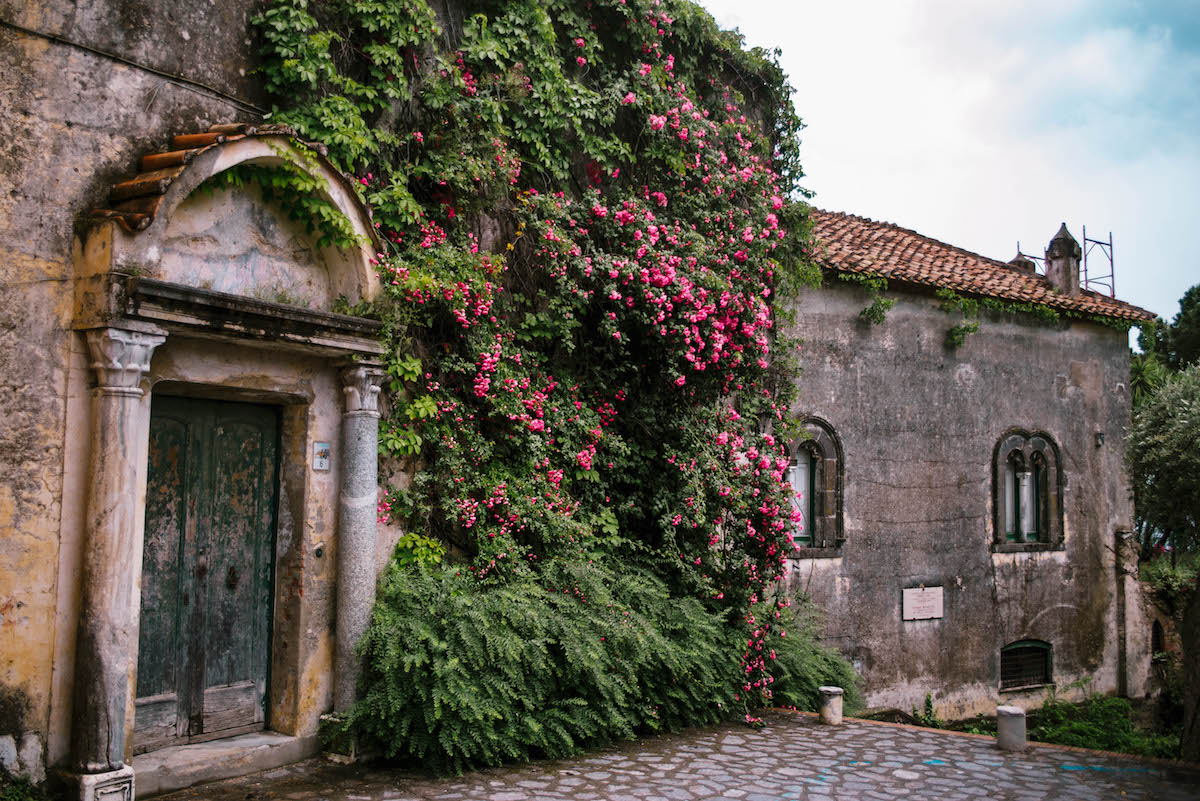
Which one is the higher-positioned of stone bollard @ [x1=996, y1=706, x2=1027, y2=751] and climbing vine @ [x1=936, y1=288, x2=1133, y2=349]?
climbing vine @ [x1=936, y1=288, x2=1133, y2=349]

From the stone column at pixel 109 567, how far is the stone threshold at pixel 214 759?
0.33 meters

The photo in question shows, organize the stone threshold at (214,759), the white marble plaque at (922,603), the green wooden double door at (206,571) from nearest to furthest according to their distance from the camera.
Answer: the stone threshold at (214,759) < the green wooden double door at (206,571) < the white marble plaque at (922,603)

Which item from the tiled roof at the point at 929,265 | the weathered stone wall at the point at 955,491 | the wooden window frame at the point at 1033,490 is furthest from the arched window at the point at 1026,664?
the tiled roof at the point at 929,265

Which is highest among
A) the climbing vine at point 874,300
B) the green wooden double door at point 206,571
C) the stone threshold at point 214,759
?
the climbing vine at point 874,300

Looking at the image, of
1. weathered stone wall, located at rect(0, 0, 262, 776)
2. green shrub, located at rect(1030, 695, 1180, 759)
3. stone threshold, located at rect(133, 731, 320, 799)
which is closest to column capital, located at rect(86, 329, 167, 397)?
weathered stone wall, located at rect(0, 0, 262, 776)

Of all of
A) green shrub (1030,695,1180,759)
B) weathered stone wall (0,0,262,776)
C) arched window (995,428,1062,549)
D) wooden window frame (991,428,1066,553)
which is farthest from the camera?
arched window (995,428,1062,549)

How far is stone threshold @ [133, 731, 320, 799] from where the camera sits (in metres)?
5.61

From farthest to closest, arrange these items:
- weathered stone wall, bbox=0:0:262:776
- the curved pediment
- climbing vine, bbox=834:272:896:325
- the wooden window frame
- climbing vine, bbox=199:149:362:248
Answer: the wooden window frame → climbing vine, bbox=834:272:896:325 → climbing vine, bbox=199:149:362:248 → the curved pediment → weathered stone wall, bbox=0:0:262:776

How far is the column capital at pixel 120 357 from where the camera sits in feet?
17.4

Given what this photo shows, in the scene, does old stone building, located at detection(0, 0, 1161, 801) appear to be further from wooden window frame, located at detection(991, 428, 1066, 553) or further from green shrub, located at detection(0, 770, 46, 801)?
wooden window frame, located at detection(991, 428, 1066, 553)

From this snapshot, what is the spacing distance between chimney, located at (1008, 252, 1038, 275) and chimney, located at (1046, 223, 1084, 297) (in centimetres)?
118

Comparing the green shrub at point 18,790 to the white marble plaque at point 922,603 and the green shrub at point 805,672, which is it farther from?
the white marble plaque at point 922,603

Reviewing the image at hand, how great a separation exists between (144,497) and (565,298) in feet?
12.5

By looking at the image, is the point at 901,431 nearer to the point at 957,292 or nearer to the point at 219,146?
the point at 957,292
